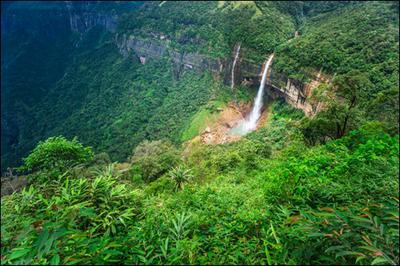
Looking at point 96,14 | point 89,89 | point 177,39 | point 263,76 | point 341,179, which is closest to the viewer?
point 341,179

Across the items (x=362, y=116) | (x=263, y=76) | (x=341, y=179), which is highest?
(x=341, y=179)

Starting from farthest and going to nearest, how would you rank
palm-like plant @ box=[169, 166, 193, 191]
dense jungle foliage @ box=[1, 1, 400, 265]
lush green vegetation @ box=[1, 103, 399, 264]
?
1. palm-like plant @ box=[169, 166, 193, 191]
2. dense jungle foliage @ box=[1, 1, 400, 265]
3. lush green vegetation @ box=[1, 103, 399, 264]

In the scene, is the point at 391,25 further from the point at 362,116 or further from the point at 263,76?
the point at 362,116

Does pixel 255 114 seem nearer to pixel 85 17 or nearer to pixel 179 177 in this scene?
pixel 179 177

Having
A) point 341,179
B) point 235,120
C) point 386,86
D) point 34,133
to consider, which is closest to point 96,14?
point 34,133

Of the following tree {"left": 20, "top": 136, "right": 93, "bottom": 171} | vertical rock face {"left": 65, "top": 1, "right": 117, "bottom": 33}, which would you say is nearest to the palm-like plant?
tree {"left": 20, "top": 136, "right": 93, "bottom": 171}

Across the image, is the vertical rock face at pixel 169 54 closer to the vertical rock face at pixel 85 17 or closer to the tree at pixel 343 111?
the vertical rock face at pixel 85 17

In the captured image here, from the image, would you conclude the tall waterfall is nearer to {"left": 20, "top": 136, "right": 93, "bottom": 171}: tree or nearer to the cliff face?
the cliff face

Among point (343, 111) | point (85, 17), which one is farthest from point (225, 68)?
point (85, 17)
